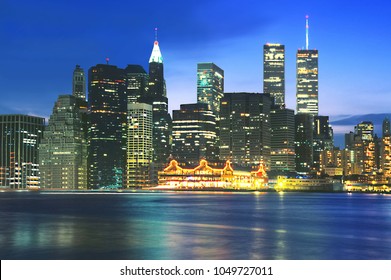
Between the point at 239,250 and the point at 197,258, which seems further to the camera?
the point at 239,250
